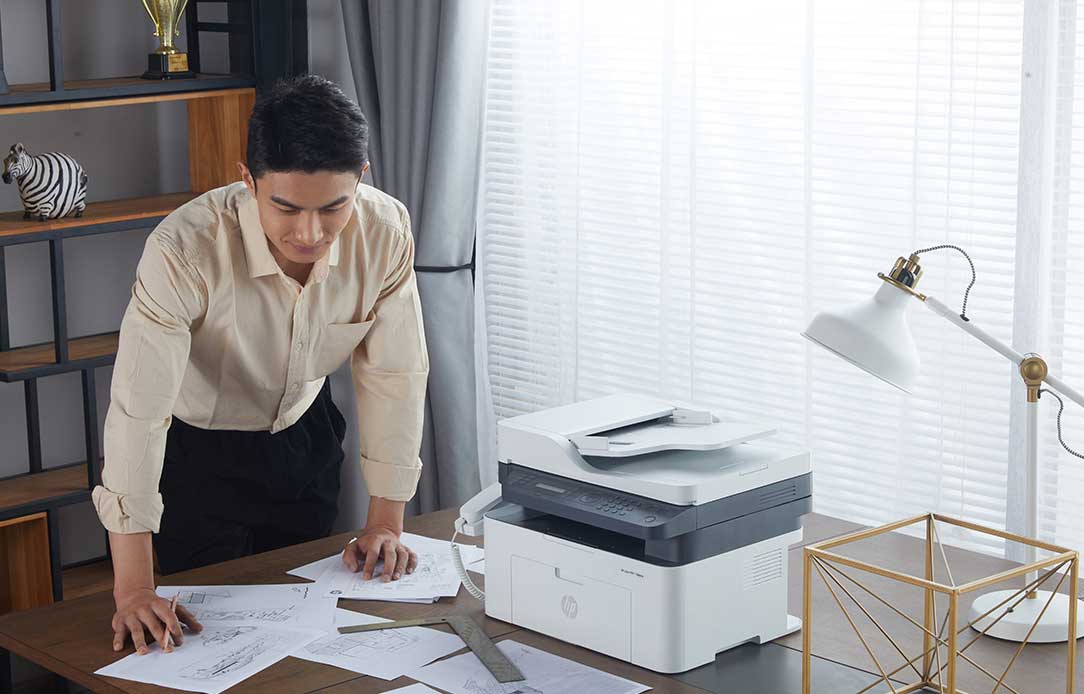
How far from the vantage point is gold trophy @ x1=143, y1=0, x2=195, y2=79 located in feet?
11.8

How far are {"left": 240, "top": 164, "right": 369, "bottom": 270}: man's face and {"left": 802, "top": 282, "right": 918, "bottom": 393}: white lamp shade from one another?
29.3 inches

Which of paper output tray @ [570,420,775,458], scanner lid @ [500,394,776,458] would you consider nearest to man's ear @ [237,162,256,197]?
scanner lid @ [500,394,776,458]

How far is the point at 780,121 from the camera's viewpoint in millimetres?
2971

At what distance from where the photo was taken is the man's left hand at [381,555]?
7.45ft

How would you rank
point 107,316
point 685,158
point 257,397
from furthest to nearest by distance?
1. point 107,316
2. point 685,158
3. point 257,397

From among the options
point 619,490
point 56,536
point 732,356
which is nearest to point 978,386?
point 732,356

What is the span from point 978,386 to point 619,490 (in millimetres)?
1065

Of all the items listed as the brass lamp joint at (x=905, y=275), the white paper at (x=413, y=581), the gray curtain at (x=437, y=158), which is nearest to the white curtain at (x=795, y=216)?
the gray curtain at (x=437, y=158)

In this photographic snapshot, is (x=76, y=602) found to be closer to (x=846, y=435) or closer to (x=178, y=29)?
(x=846, y=435)

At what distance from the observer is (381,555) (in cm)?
232

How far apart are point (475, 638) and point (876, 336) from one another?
2.33ft

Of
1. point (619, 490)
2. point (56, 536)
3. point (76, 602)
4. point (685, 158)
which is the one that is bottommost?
point (56, 536)

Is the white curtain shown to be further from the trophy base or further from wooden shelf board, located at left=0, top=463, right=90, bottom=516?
wooden shelf board, located at left=0, top=463, right=90, bottom=516

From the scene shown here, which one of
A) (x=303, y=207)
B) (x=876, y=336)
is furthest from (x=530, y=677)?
(x=303, y=207)
